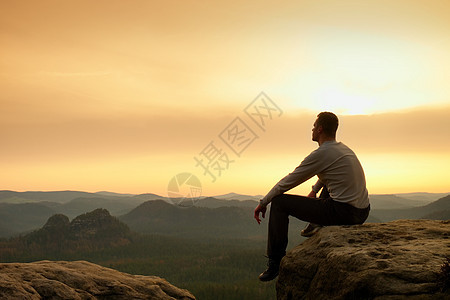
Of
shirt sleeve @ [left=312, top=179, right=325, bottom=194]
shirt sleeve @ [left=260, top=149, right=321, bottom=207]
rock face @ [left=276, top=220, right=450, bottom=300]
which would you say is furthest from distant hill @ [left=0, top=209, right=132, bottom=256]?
shirt sleeve @ [left=260, top=149, right=321, bottom=207]

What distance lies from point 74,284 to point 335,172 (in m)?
9.17

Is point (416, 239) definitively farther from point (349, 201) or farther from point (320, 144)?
point (320, 144)

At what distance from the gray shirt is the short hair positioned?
12.7 inches

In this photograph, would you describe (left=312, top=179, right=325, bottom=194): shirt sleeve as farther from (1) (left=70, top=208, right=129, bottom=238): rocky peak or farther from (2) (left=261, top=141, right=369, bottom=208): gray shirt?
(1) (left=70, top=208, right=129, bottom=238): rocky peak

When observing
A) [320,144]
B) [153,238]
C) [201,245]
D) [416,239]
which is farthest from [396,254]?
[153,238]

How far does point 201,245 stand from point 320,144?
551 ft

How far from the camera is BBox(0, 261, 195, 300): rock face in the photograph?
1126 centimetres

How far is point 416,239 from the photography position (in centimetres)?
996

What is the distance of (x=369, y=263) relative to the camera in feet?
27.9

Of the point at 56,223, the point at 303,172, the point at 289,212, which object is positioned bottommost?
the point at 56,223

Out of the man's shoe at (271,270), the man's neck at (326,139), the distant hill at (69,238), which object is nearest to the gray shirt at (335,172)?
the man's neck at (326,139)

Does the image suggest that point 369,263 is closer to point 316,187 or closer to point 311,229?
point 311,229

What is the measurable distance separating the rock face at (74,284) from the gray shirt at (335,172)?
731cm

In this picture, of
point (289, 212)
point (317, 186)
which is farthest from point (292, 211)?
point (317, 186)
